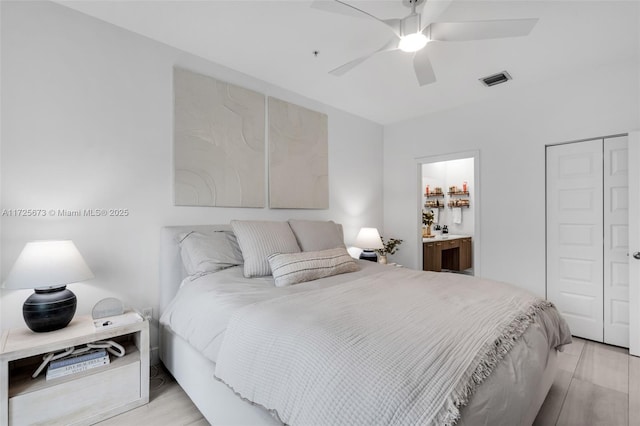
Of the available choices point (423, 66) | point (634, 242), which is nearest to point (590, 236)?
point (634, 242)

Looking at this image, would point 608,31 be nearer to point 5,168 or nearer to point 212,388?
point 212,388

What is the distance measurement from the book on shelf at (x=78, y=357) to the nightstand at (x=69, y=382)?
3.0 inches

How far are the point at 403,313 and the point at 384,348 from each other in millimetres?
368

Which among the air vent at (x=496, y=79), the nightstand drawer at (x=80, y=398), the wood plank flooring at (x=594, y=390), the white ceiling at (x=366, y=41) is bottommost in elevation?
the wood plank flooring at (x=594, y=390)

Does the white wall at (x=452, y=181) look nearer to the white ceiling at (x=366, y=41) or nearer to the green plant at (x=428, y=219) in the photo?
the green plant at (x=428, y=219)

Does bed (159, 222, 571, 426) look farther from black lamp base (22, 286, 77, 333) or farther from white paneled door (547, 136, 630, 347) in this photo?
white paneled door (547, 136, 630, 347)

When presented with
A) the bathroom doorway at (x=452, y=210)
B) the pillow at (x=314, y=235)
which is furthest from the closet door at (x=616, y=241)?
the pillow at (x=314, y=235)

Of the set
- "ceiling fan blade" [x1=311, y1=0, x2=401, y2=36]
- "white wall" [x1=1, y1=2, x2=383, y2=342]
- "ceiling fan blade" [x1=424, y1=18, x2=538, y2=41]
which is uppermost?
"ceiling fan blade" [x1=311, y1=0, x2=401, y2=36]

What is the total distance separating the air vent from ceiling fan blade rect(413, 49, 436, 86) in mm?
1070

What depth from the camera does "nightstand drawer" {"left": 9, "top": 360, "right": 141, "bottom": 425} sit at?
5.00 feet

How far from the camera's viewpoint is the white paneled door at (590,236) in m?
2.77

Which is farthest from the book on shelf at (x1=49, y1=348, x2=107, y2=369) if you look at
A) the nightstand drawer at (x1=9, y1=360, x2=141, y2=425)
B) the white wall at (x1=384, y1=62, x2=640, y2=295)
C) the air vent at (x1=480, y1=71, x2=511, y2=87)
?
the air vent at (x1=480, y1=71, x2=511, y2=87)

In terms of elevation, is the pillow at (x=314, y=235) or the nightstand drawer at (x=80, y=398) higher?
the pillow at (x=314, y=235)

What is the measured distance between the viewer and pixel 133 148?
2.29m
